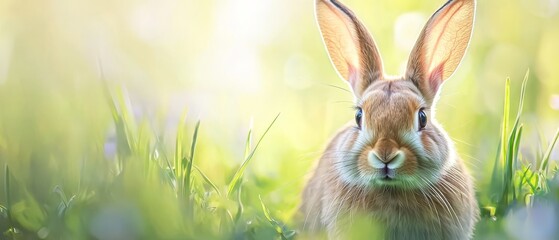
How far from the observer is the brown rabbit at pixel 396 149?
9.93 feet

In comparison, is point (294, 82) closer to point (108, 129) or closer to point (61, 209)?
point (108, 129)

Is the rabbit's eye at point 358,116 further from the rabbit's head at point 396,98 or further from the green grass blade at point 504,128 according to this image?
the green grass blade at point 504,128

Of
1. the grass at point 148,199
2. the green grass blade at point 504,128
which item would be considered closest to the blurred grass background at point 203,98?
the grass at point 148,199

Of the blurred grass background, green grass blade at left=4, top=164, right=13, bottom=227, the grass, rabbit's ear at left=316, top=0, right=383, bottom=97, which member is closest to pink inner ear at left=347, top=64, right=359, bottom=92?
rabbit's ear at left=316, top=0, right=383, bottom=97

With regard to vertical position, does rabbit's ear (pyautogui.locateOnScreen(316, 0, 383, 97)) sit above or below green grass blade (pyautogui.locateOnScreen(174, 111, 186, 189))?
above

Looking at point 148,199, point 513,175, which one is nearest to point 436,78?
point 513,175

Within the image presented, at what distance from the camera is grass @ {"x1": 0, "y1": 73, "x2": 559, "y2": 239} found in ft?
8.86

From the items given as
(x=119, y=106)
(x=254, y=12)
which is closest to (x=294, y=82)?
(x=254, y=12)

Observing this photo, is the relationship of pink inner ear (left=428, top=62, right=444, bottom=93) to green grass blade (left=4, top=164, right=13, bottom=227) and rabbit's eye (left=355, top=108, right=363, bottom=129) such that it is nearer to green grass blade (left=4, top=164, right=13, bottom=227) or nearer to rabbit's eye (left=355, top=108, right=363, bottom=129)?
rabbit's eye (left=355, top=108, right=363, bottom=129)

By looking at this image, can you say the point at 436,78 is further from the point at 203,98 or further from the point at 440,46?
the point at 203,98

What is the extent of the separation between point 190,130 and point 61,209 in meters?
1.45

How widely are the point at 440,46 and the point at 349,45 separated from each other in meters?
0.35

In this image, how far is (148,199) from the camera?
2.69 meters

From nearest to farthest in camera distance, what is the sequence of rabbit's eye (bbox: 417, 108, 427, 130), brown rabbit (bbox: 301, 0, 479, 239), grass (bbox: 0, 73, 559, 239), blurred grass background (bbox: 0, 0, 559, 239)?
grass (bbox: 0, 73, 559, 239) → blurred grass background (bbox: 0, 0, 559, 239) → brown rabbit (bbox: 301, 0, 479, 239) → rabbit's eye (bbox: 417, 108, 427, 130)
